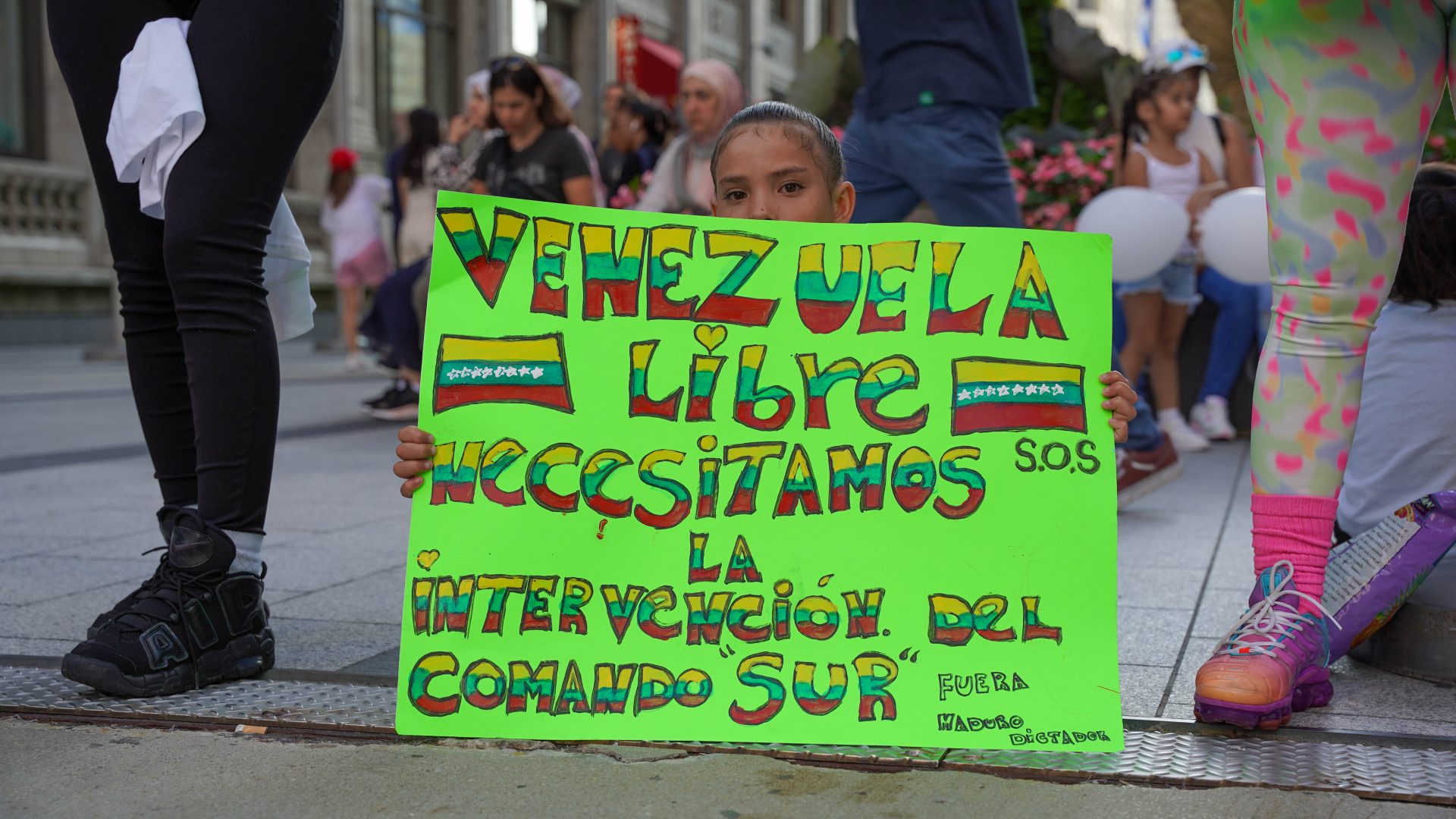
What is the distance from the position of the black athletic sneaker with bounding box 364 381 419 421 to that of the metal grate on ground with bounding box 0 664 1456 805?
5141 mm

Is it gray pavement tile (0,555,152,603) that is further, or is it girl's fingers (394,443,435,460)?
gray pavement tile (0,555,152,603)

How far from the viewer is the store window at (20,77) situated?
14.1 metres

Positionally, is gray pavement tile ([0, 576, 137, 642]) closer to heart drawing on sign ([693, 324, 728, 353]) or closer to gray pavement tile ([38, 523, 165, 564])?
gray pavement tile ([38, 523, 165, 564])

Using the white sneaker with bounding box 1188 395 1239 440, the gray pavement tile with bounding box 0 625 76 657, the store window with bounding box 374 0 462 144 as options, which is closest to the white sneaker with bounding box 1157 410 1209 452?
the white sneaker with bounding box 1188 395 1239 440

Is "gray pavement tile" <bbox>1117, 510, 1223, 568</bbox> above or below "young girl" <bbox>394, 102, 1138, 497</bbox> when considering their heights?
below

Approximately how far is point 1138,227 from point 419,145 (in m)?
4.42

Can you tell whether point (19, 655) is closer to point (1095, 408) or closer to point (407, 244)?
point (1095, 408)

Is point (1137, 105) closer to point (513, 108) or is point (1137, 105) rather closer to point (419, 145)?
point (513, 108)

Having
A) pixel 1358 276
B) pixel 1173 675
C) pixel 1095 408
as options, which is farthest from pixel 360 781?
pixel 1358 276

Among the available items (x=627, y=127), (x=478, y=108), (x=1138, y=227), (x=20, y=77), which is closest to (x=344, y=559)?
(x=1138, y=227)

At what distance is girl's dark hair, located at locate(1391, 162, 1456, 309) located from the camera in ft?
8.77

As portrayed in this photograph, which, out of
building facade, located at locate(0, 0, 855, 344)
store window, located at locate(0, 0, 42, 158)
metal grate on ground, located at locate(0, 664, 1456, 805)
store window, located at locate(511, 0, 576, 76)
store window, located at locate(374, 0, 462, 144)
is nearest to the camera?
metal grate on ground, located at locate(0, 664, 1456, 805)

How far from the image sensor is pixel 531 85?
5777mm

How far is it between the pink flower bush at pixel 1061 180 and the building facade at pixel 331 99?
2.64 meters
